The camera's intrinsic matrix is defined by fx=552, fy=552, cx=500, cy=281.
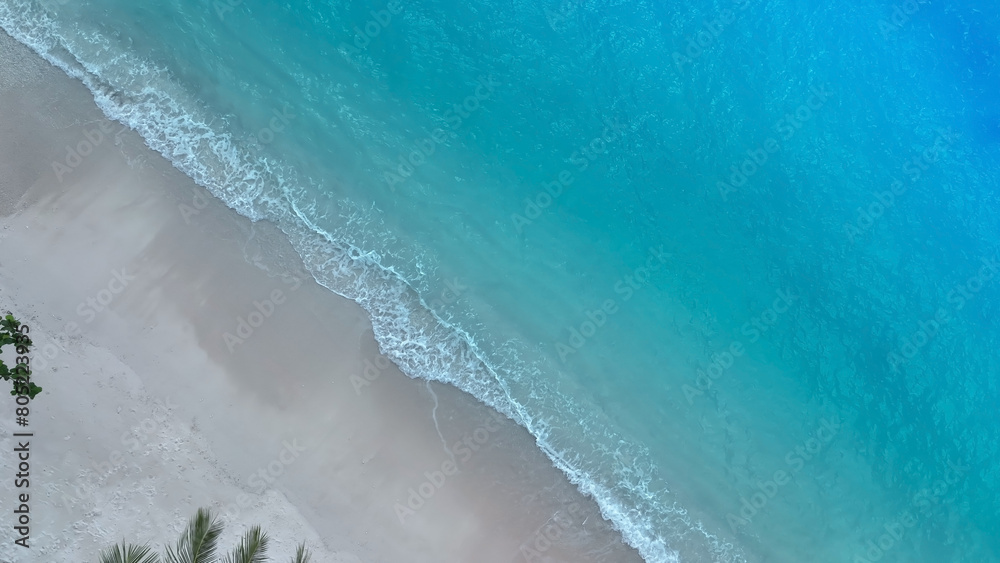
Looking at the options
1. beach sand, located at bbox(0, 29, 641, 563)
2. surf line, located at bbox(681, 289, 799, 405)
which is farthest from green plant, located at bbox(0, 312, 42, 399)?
surf line, located at bbox(681, 289, 799, 405)

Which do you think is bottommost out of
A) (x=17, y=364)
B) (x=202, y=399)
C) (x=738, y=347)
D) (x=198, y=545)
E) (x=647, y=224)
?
(x=17, y=364)

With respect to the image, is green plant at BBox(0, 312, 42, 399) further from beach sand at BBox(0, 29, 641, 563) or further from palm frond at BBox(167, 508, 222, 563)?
palm frond at BBox(167, 508, 222, 563)

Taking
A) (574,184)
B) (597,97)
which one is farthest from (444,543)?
(597,97)

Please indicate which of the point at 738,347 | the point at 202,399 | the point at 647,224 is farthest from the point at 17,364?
the point at 738,347

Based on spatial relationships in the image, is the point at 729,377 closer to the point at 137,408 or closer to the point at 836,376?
the point at 836,376

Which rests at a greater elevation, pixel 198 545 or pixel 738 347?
pixel 738 347

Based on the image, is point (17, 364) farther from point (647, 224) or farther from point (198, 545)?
point (647, 224)

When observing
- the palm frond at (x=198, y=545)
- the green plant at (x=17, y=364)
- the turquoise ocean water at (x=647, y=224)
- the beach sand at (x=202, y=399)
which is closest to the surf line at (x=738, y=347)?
the turquoise ocean water at (x=647, y=224)

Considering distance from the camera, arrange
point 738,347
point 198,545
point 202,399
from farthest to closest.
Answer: point 738,347, point 202,399, point 198,545
